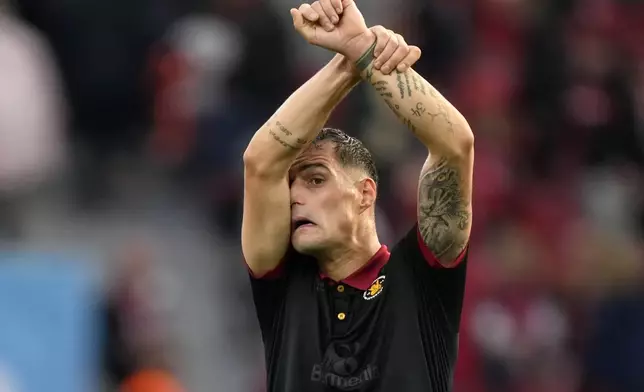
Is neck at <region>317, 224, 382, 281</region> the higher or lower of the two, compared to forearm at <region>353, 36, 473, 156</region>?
lower

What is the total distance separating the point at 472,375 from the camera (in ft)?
30.8

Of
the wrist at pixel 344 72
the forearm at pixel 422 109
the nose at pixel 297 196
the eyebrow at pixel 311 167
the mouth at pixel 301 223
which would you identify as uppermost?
the wrist at pixel 344 72

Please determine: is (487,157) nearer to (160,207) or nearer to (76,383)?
(160,207)

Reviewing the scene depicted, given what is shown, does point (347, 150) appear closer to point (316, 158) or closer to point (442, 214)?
point (316, 158)

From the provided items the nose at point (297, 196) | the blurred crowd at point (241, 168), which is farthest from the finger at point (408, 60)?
the blurred crowd at point (241, 168)

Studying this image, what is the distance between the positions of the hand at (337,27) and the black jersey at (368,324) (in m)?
0.72

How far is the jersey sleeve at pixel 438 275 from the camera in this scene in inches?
205

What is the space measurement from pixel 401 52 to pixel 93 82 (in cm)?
554

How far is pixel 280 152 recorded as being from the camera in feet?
17.0

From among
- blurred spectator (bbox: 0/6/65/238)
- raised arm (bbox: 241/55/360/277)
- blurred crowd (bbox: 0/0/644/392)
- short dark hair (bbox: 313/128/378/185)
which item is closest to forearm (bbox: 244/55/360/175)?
raised arm (bbox: 241/55/360/277)

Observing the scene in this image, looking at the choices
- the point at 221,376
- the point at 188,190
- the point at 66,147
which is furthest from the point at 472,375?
the point at 66,147

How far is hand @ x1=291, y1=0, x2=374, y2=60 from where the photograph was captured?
5.06 meters

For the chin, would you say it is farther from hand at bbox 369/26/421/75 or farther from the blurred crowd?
the blurred crowd

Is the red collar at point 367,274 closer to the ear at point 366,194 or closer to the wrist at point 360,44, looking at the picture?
the ear at point 366,194
